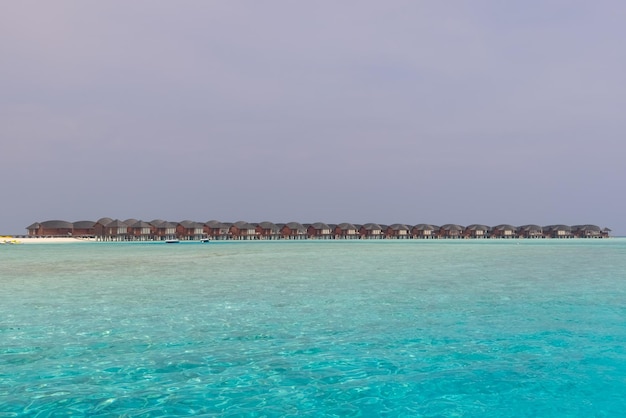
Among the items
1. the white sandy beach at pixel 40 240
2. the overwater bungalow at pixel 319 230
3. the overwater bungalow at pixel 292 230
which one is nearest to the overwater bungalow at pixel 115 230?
the white sandy beach at pixel 40 240

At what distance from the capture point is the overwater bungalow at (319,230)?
148 m

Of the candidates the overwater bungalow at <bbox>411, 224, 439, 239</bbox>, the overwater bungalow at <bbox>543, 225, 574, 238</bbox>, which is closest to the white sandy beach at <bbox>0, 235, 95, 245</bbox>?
the overwater bungalow at <bbox>411, 224, 439, 239</bbox>

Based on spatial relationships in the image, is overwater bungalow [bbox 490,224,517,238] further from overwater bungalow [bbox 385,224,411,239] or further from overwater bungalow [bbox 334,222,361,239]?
overwater bungalow [bbox 334,222,361,239]

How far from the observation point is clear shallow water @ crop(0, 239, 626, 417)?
706 cm

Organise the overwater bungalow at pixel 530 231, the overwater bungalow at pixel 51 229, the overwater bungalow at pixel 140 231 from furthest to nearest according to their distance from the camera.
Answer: the overwater bungalow at pixel 530 231 < the overwater bungalow at pixel 140 231 < the overwater bungalow at pixel 51 229

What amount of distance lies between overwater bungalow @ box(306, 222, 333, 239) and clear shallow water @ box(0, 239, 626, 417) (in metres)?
129

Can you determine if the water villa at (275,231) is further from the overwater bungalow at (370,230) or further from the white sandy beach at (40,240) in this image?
the white sandy beach at (40,240)

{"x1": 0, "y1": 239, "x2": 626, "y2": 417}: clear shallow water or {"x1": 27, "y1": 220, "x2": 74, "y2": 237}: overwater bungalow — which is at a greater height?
{"x1": 27, "y1": 220, "x2": 74, "y2": 237}: overwater bungalow

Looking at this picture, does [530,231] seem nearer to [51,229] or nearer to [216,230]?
[216,230]

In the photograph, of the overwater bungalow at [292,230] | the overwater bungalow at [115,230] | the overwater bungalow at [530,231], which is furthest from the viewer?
the overwater bungalow at [530,231]

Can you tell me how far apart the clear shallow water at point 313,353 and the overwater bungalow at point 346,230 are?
422ft

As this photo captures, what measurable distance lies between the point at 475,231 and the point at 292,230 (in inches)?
2331

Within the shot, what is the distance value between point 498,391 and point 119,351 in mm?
7022

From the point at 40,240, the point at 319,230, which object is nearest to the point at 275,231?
the point at 319,230
